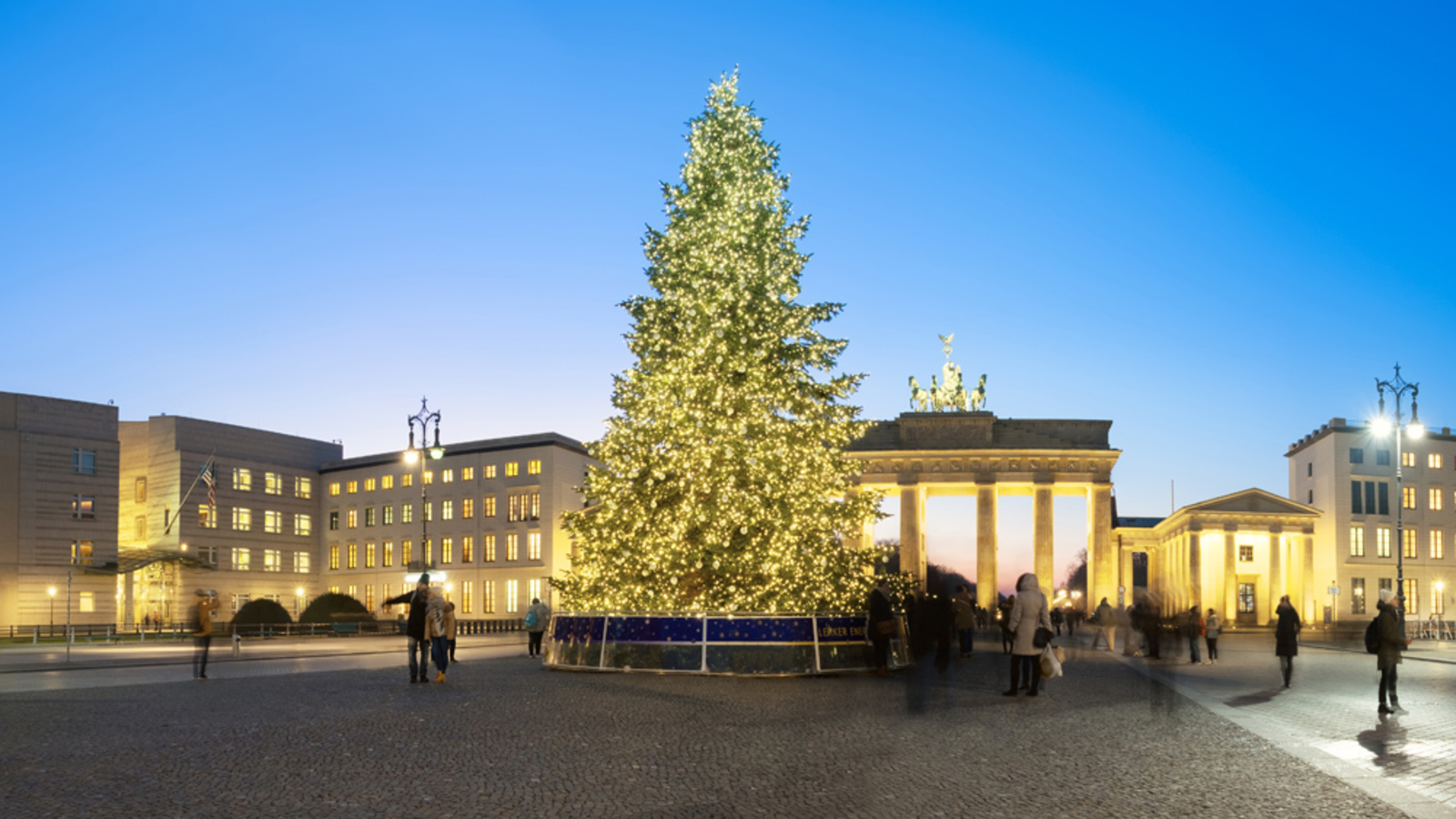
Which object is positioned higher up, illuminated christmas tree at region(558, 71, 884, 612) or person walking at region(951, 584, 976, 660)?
illuminated christmas tree at region(558, 71, 884, 612)

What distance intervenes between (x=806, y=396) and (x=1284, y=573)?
62.7m

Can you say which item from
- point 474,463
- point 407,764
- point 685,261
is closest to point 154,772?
point 407,764

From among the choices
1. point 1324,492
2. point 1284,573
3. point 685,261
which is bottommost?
point 1284,573

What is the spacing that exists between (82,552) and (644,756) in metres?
69.0

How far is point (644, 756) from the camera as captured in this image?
1130 cm

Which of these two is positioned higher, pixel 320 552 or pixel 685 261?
pixel 685 261

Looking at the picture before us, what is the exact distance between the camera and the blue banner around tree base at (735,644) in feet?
74.0

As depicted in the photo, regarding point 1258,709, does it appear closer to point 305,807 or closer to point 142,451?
point 305,807

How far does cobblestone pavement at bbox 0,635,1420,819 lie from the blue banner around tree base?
3045 millimetres

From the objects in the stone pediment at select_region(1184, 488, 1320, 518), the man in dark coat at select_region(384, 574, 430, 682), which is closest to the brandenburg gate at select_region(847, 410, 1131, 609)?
the stone pediment at select_region(1184, 488, 1320, 518)

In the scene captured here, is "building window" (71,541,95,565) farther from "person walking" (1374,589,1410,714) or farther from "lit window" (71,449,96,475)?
"person walking" (1374,589,1410,714)

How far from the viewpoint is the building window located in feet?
226

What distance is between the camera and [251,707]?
16.3 m

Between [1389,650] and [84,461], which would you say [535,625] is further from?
[84,461]
